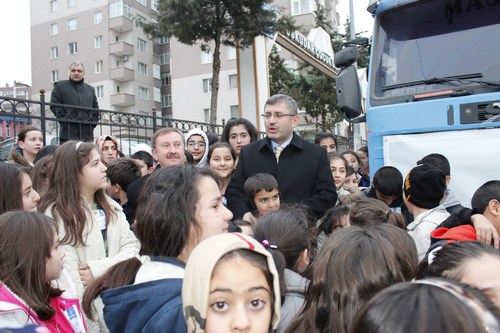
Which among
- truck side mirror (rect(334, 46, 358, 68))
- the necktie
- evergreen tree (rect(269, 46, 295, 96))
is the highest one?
evergreen tree (rect(269, 46, 295, 96))

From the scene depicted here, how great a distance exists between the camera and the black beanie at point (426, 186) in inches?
140

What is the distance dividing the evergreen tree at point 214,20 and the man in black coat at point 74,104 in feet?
38.7

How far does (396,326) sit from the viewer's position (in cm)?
89

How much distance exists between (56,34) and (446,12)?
48.7 m

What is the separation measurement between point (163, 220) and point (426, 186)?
2281mm

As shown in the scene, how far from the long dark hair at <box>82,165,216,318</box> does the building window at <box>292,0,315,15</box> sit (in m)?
43.4

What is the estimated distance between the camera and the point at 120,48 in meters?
44.0

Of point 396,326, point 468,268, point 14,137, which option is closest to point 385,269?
point 468,268

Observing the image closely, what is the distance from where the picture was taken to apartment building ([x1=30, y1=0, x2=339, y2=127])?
41878mm

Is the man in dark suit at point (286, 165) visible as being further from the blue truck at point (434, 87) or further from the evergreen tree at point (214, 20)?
the evergreen tree at point (214, 20)

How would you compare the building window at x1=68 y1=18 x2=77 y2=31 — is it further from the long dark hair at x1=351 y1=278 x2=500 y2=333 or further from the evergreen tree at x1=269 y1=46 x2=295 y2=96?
the long dark hair at x1=351 y1=278 x2=500 y2=333

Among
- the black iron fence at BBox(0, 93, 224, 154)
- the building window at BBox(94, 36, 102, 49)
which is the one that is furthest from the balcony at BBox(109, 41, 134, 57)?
the black iron fence at BBox(0, 93, 224, 154)

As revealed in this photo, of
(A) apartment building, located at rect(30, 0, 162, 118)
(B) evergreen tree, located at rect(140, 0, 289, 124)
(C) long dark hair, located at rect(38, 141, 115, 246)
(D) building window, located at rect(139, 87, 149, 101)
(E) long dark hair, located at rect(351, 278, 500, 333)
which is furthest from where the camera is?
(D) building window, located at rect(139, 87, 149, 101)

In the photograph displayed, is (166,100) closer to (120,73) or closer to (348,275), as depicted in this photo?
(120,73)
